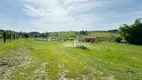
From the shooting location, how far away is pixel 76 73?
29.6ft

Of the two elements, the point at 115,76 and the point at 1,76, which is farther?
the point at 115,76

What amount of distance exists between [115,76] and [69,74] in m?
2.56

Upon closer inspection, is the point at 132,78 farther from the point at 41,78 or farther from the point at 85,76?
the point at 41,78

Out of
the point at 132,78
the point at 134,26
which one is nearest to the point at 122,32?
the point at 134,26

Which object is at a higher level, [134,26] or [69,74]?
[134,26]

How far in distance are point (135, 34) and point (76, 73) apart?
4701 centimetres

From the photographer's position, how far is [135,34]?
5128cm

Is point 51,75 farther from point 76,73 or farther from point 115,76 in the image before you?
point 115,76

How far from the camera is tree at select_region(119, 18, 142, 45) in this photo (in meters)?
50.1

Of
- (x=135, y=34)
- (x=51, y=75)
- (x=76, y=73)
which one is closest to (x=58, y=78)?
(x=51, y=75)

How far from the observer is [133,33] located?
2034 inches

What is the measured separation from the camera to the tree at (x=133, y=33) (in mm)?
50062

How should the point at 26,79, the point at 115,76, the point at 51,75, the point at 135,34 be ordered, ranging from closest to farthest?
1. the point at 26,79
2. the point at 51,75
3. the point at 115,76
4. the point at 135,34

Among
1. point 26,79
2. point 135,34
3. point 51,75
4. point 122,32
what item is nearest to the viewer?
point 26,79
